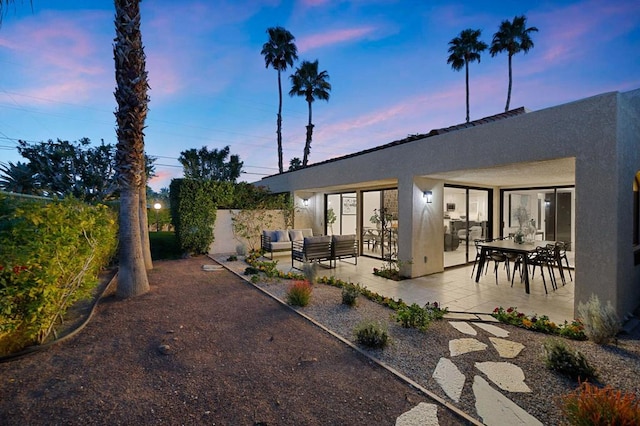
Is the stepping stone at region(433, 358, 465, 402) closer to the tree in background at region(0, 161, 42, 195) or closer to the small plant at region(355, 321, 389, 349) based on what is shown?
the small plant at region(355, 321, 389, 349)

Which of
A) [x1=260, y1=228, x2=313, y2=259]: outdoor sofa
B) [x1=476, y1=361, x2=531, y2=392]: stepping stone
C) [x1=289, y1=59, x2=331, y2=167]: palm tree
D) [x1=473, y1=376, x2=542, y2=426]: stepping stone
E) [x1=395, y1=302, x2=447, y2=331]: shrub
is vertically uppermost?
[x1=289, y1=59, x2=331, y2=167]: palm tree

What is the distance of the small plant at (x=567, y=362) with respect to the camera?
2.69m

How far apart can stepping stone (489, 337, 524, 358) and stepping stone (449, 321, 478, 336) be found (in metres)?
0.24

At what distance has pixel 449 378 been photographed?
275 cm

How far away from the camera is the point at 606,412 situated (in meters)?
1.76

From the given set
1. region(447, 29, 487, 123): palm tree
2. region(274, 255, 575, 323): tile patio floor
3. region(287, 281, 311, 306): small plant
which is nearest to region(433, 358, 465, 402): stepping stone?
region(274, 255, 575, 323): tile patio floor

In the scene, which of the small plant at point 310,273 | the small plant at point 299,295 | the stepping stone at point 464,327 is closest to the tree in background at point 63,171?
the small plant at point 310,273

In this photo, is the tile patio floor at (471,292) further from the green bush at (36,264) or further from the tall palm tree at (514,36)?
the tall palm tree at (514,36)

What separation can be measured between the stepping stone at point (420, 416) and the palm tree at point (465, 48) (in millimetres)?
23389

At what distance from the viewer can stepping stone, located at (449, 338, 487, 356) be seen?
3326 millimetres

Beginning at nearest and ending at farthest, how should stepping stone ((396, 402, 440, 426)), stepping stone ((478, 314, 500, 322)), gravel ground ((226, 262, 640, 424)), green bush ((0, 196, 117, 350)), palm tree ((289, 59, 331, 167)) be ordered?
stepping stone ((396, 402, 440, 426)) < gravel ground ((226, 262, 640, 424)) < green bush ((0, 196, 117, 350)) < stepping stone ((478, 314, 500, 322)) < palm tree ((289, 59, 331, 167))

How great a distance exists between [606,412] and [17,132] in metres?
24.5

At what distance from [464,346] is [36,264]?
5143 mm

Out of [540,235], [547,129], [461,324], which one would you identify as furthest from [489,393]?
[540,235]
